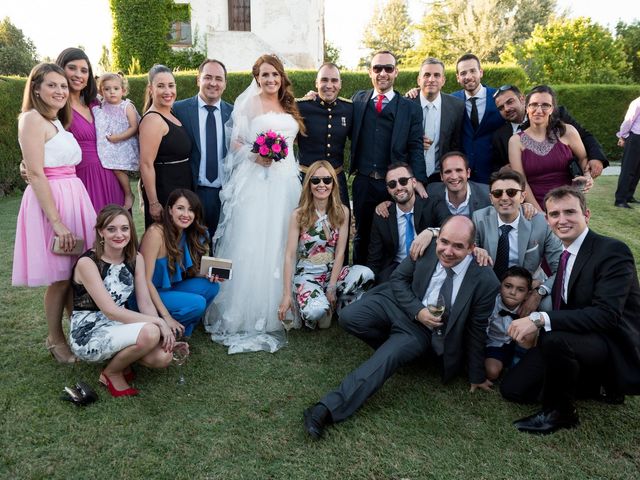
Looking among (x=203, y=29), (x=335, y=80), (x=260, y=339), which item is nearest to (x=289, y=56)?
(x=203, y=29)

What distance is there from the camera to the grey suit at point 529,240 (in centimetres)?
430

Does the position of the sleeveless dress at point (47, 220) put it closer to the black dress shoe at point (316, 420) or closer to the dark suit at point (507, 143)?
the black dress shoe at point (316, 420)

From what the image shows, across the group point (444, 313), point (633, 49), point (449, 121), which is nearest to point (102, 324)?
point (444, 313)

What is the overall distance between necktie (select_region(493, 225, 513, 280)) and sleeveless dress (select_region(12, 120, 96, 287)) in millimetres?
3337

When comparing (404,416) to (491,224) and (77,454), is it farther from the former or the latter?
(77,454)

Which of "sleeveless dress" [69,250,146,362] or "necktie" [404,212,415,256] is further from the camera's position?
"necktie" [404,212,415,256]

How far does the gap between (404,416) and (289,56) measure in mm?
21109

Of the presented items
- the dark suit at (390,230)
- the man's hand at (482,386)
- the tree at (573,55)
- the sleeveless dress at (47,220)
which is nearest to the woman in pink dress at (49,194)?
the sleeveless dress at (47,220)

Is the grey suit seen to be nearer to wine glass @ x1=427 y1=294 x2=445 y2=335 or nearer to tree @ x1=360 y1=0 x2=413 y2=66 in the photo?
wine glass @ x1=427 y1=294 x2=445 y2=335

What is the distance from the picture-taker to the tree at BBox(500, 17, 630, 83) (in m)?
20.9

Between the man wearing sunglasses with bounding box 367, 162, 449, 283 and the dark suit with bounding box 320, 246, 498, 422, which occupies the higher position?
the man wearing sunglasses with bounding box 367, 162, 449, 283

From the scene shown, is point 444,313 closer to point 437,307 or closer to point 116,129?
point 437,307

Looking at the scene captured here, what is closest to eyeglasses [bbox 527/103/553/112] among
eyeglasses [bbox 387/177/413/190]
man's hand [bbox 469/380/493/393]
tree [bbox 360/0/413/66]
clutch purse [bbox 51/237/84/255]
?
eyeglasses [bbox 387/177/413/190]

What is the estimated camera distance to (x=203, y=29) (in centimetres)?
2208
